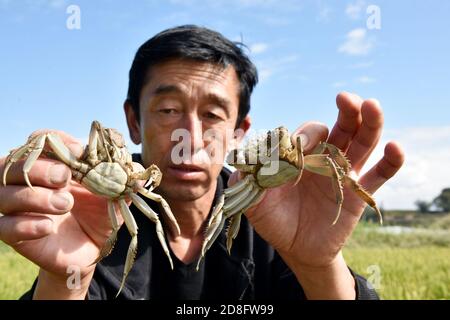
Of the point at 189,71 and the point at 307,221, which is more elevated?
the point at 189,71

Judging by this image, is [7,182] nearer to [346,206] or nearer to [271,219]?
[271,219]

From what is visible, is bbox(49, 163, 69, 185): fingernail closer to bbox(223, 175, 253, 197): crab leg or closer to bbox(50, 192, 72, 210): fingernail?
bbox(50, 192, 72, 210): fingernail

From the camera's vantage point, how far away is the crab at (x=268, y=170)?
2414 mm

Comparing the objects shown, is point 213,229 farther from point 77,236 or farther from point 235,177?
point 77,236

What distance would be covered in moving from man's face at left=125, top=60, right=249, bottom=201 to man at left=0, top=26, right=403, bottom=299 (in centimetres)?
1

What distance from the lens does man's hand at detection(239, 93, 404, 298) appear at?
2891mm

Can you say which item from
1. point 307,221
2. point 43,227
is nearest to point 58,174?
point 43,227

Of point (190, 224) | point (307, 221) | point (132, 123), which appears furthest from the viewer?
point (132, 123)

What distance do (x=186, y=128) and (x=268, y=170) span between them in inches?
45.3

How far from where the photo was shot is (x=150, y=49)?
13.6 ft

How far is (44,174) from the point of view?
2283 mm

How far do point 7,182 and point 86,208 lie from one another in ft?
1.94
